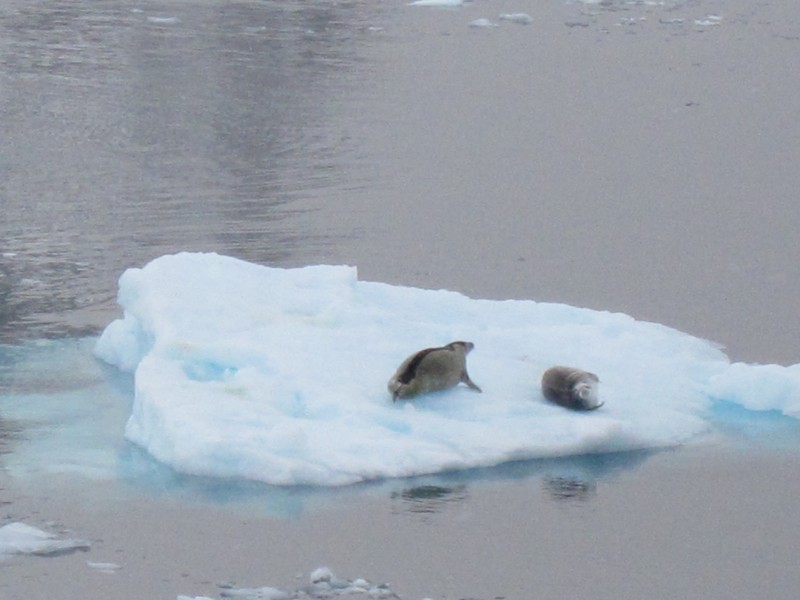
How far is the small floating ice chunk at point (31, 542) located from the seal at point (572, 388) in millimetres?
2175

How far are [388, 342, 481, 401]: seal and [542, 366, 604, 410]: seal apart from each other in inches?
14.2

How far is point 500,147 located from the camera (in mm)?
12516

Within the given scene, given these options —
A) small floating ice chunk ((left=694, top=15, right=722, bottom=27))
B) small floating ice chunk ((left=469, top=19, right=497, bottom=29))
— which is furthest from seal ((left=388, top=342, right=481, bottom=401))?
small floating ice chunk ((left=694, top=15, right=722, bottom=27))

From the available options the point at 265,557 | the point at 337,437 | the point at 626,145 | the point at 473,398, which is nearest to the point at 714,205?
the point at 626,145

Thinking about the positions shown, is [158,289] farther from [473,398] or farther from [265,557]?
[265,557]

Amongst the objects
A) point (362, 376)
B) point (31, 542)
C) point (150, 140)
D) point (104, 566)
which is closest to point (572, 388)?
point (362, 376)

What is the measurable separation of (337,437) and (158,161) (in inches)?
230

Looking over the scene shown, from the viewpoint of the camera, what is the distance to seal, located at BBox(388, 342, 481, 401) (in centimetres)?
658

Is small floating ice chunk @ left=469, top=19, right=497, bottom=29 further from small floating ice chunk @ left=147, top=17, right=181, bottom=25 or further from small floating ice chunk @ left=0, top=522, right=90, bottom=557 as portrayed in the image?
small floating ice chunk @ left=0, top=522, right=90, bottom=557

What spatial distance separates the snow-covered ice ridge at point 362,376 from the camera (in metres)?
6.09

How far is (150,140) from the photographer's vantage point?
12.3 metres

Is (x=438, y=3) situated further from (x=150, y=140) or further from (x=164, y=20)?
(x=150, y=140)

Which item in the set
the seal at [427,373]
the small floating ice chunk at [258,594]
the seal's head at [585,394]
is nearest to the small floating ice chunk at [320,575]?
the small floating ice chunk at [258,594]

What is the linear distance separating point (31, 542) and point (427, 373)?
6.21 feet
